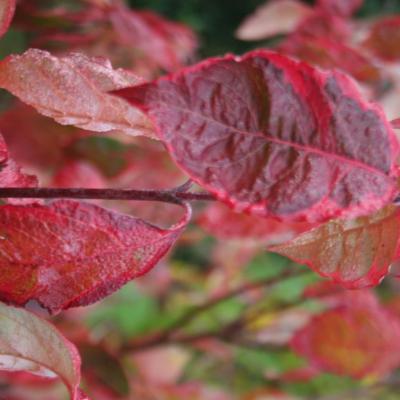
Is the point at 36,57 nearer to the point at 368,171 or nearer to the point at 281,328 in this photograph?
the point at 368,171

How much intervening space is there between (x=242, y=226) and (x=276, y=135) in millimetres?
371

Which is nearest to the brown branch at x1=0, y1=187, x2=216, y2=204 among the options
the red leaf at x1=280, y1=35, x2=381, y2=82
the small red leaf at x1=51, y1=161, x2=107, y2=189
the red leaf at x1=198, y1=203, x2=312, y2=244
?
the red leaf at x1=198, y1=203, x2=312, y2=244

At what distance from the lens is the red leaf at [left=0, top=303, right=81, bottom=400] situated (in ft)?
1.15

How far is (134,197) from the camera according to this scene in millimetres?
341

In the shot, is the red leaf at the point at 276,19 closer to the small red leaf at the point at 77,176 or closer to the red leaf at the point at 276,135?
the small red leaf at the point at 77,176

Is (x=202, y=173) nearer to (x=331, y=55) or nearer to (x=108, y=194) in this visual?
(x=108, y=194)

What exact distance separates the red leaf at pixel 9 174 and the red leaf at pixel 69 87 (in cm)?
3

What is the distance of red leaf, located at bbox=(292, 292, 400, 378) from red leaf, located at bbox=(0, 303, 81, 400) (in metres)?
0.63

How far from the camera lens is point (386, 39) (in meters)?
0.89

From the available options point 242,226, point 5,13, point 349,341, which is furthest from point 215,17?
point 5,13

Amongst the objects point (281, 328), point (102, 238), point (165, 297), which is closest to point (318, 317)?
point (281, 328)

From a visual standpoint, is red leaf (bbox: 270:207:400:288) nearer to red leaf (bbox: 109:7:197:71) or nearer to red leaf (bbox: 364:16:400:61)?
red leaf (bbox: 109:7:197:71)

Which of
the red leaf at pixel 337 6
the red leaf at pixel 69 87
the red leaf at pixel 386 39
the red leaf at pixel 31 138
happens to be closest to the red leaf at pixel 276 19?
the red leaf at pixel 337 6

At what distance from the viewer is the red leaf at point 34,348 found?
35 centimetres
